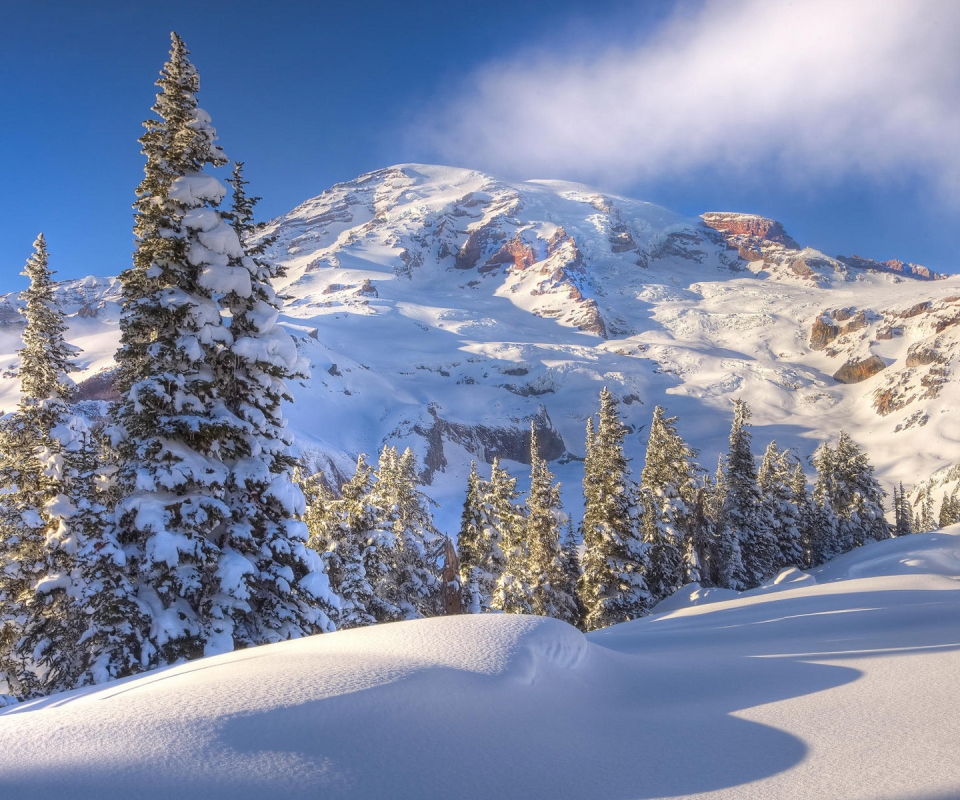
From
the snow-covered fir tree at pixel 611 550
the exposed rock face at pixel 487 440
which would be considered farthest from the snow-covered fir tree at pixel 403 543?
the exposed rock face at pixel 487 440

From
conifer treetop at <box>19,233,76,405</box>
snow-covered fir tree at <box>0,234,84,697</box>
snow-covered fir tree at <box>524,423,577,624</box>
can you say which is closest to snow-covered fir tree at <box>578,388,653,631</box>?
snow-covered fir tree at <box>524,423,577,624</box>

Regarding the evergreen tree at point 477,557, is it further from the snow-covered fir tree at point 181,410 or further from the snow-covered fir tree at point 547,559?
the snow-covered fir tree at point 181,410

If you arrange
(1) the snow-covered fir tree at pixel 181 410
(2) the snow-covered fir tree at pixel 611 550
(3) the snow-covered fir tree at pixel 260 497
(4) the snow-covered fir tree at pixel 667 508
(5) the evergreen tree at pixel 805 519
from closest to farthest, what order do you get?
(1) the snow-covered fir tree at pixel 181 410
(3) the snow-covered fir tree at pixel 260 497
(2) the snow-covered fir tree at pixel 611 550
(4) the snow-covered fir tree at pixel 667 508
(5) the evergreen tree at pixel 805 519

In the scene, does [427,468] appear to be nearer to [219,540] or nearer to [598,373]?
[598,373]

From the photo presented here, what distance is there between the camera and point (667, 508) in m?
29.3

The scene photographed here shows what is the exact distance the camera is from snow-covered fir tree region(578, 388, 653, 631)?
22969 mm

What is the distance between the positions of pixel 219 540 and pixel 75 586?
15.6 ft

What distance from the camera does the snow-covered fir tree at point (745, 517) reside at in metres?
36.7

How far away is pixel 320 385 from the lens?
125062 millimetres

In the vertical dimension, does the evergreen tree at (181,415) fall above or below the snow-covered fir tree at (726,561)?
above

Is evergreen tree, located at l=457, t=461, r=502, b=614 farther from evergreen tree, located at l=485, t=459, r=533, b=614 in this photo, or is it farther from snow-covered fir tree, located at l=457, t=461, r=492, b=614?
evergreen tree, located at l=485, t=459, r=533, b=614

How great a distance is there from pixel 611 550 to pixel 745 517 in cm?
1846

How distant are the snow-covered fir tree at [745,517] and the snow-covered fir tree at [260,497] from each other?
32.4 metres

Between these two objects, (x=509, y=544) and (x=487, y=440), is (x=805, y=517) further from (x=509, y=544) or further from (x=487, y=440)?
(x=487, y=440)
